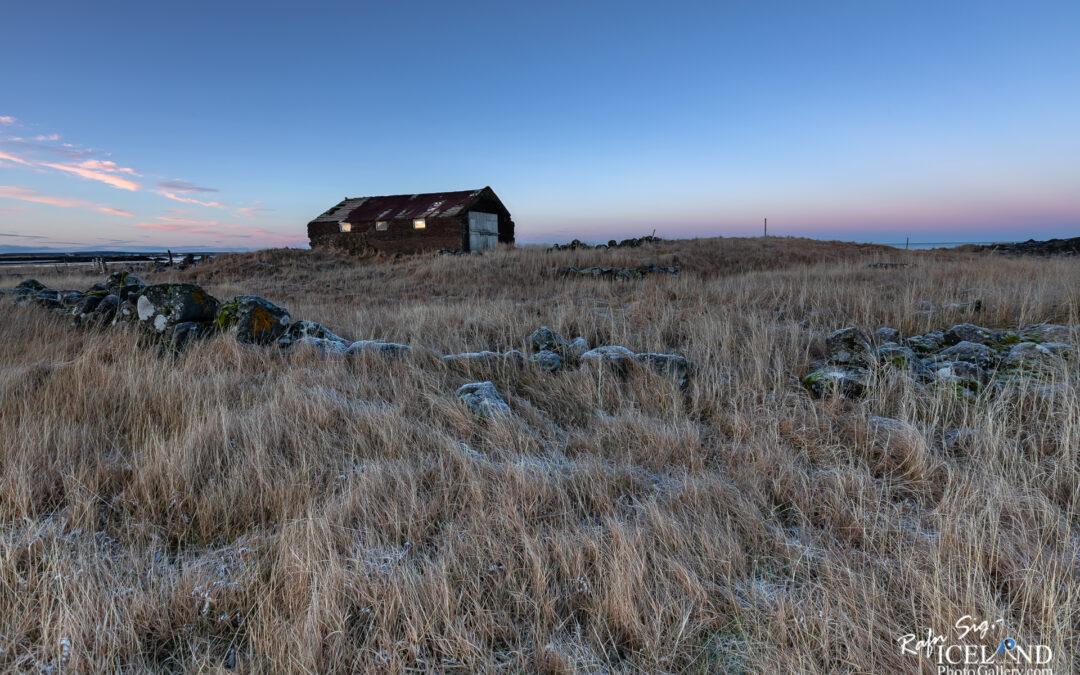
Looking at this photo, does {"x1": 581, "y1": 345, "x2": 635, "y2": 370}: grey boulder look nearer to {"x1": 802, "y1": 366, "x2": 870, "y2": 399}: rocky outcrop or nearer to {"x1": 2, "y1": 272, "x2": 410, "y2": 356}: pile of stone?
{"x1": 802, "y1": 366, "x2": 870, "y2": 399}: rocky outcrop

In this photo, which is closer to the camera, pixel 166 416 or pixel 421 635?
pixel 421 635

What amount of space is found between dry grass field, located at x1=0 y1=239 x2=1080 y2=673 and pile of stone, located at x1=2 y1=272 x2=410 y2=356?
1003 millimetres

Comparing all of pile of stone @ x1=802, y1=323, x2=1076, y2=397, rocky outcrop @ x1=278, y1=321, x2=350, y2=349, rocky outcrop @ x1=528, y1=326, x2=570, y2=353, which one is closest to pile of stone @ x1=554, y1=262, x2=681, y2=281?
rocky outcrop @ x1=528, y1=326, x2=570, y2=353

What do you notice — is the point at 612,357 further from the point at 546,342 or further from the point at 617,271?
the point at 617,271

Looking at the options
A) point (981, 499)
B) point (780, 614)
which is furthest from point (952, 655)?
point (981, 499)

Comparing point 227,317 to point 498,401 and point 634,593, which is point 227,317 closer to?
point 498,401

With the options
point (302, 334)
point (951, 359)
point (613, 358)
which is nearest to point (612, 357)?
point (613, 358)

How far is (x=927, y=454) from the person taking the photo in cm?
A: 261

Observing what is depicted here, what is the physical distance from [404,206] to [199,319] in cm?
2791

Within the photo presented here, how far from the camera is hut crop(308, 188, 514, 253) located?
29.3m

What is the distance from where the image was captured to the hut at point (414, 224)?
29281 mm

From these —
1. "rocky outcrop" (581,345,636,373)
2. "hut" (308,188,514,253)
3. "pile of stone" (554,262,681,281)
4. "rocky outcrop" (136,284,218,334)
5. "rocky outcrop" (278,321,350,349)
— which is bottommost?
"rocky outcrop" (581,345,636,373)

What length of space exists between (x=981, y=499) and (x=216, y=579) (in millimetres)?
3533

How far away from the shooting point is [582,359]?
4785mm
